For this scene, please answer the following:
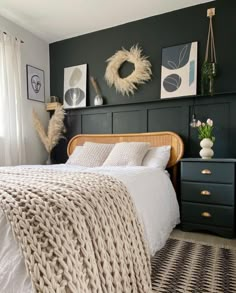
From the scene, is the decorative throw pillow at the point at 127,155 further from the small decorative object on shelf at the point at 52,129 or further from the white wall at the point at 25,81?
the white wall at the point at 25,81

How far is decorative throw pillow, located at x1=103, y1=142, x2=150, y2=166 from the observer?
2529 mm

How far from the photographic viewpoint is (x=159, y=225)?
192 centimetres

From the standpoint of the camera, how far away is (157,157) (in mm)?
2629

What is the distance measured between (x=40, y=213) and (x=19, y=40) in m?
3.14

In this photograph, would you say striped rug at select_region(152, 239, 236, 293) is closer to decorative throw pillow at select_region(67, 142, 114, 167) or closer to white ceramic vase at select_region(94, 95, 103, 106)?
decorative throw pillow at select_region(67, 142, 114, 167)

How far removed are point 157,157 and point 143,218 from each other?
1095mm

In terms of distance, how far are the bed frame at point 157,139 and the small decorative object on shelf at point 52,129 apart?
397mm

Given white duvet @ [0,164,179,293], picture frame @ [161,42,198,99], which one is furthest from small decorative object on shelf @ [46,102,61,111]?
white duvet @ [0,164,179,293]

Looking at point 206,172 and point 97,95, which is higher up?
point 97,95

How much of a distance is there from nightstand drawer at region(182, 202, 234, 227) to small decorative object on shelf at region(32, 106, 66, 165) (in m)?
2.12

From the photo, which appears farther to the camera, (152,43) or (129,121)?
(129,121)

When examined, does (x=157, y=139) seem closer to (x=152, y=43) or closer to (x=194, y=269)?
(x=152, y=43)

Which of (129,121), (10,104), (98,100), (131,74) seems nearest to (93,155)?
(129,121)

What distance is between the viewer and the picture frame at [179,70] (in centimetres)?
275
